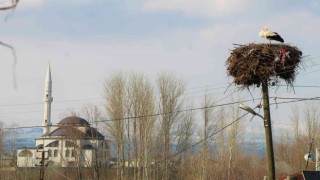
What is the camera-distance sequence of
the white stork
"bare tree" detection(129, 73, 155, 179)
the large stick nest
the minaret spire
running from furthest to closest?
the minaret spire → "bare tree" detection(129, 73, 155, 179) → the white stork → the large stick nest

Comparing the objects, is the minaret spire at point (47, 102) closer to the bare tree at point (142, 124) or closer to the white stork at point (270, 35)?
the bare tree at point (142, 124)

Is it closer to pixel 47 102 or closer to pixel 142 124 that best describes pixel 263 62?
pixel 142 124

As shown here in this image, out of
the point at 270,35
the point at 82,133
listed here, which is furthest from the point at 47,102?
the point at 270,35

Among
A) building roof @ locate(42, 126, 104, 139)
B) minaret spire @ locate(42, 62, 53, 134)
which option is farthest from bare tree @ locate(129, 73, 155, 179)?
minaret spire @ locate(42, 62, 53, 134)

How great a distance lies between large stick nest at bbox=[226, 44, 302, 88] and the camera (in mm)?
12234

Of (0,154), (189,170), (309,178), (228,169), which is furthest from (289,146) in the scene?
(309,178)

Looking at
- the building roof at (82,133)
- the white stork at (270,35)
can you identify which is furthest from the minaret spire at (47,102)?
the white stork at (270,35)

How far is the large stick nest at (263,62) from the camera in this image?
12.2 m

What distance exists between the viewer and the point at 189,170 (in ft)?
154

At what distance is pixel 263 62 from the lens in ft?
40.2

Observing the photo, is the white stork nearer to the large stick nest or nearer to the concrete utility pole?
the large stick nest

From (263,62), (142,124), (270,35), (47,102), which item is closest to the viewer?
(263,62)

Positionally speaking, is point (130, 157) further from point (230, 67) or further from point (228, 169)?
point (230, 67)

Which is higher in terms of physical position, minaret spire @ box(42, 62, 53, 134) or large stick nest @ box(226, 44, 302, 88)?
minaret spire @ box(42, 62, 53, 134)
